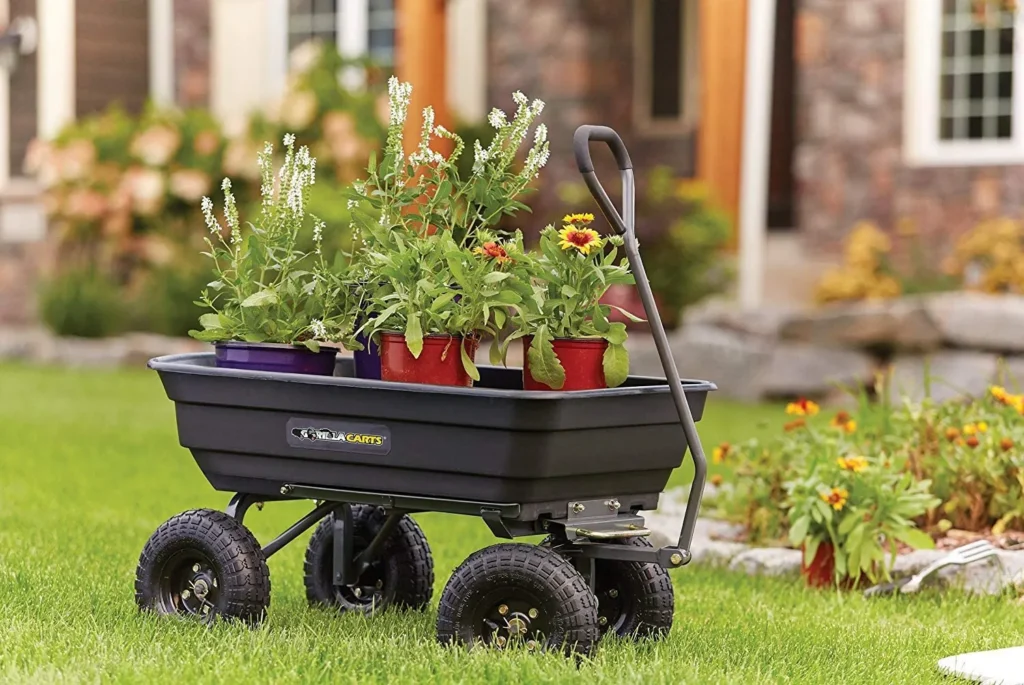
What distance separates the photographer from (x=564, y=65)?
13461 millimetres

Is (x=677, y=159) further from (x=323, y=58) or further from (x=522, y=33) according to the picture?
(x=323, y=58)

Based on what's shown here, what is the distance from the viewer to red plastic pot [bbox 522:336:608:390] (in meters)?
3.91

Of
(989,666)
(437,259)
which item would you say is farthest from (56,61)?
(989,666)

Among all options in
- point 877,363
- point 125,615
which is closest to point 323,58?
point 877,363

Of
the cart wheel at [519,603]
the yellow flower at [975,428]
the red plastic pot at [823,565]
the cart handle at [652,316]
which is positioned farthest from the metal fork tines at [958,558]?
the cart wheel at [519,603]

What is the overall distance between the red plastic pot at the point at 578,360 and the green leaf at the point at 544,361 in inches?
1.0

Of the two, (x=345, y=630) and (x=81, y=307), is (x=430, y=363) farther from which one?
(x=81, y=307)

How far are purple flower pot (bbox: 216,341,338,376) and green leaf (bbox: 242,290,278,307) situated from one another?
0.10 metres

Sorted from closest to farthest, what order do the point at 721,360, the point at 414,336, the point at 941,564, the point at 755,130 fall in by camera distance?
the point at 414,336, the point at 941,564, the point at 721,360, the point at 755,130

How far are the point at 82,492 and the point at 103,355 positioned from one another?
655 cm

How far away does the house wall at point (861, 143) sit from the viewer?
11.8 m

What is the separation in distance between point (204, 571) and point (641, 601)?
3.50ft

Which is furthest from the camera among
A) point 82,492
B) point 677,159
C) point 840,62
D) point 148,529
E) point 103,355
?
point 677,159

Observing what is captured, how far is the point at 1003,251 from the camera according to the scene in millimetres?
11078
